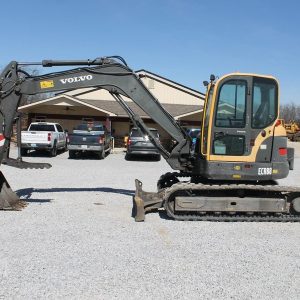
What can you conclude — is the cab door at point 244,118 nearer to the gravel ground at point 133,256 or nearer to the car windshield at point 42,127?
the gravel ground at point 133,256

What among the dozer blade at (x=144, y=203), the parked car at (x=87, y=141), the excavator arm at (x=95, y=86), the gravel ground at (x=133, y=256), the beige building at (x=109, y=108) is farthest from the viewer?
the beige building at (x=109, y=108)

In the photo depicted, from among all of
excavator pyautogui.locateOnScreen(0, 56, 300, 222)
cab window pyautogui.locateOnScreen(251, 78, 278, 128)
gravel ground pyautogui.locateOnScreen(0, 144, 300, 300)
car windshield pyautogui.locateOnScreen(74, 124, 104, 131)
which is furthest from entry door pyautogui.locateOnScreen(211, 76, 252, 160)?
car windshield pyautogui.locateOnScreen(74, 124, 104, 131)

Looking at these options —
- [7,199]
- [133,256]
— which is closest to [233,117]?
[133,256]

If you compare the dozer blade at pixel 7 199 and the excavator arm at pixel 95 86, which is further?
the excavator arm at pixel 95 86

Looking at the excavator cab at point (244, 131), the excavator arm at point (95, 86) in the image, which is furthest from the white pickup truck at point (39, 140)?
the excavator cab at point (244, 131)

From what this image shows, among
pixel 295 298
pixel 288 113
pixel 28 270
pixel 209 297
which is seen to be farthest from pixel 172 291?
pixel 288 113

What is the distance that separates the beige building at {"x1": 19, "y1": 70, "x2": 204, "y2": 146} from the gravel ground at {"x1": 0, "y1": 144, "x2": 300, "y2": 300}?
2192 cm

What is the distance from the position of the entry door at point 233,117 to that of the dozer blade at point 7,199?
4.32 metres

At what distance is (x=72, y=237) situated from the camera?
743cm

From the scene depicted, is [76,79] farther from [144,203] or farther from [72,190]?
[72,190]

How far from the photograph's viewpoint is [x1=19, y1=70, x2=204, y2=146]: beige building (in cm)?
3180

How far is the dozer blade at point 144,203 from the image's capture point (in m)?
8.82

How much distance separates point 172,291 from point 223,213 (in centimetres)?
412

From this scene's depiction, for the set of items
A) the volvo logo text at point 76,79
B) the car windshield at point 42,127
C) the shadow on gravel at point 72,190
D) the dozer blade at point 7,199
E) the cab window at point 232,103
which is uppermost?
the volvo logo text at point 76,79
